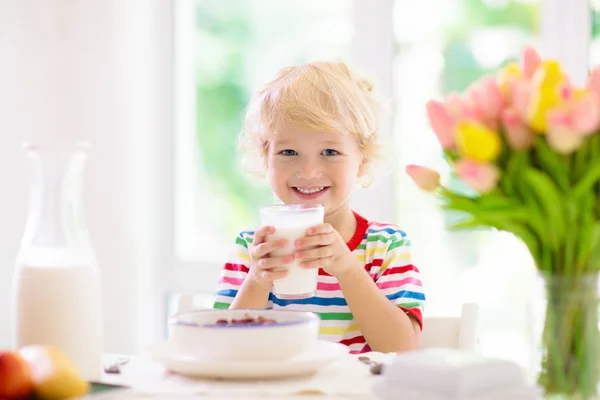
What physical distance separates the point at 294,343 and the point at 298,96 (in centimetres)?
79

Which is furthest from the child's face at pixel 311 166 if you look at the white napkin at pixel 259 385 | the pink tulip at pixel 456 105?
the pink tulip at pixel 456 105

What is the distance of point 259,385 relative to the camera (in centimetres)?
116

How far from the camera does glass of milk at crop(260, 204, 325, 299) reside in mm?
1459

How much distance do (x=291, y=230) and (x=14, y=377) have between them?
57 cm

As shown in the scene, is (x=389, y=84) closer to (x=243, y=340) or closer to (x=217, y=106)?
(x=217, y=106)

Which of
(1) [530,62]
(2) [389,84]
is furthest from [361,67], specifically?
(1) [530,62]

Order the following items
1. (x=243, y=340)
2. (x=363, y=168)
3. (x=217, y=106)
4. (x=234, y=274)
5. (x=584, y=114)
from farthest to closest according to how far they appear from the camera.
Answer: (x=217, y=106) < (x=363, y=168) < (x=234, y=274) < (x=243, y=340) < (x=584, y=114)

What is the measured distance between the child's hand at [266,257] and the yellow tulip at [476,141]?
20.4 inches

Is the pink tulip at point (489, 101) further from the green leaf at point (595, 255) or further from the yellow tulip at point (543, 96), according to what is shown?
the green leaf at point (595, 255)

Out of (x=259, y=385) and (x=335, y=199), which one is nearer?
(x=259, y=385)

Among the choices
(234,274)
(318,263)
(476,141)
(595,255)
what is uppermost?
(476,141)

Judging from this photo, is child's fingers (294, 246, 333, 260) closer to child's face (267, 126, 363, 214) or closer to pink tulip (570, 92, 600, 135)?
child's face (267, 126, 363, 214)

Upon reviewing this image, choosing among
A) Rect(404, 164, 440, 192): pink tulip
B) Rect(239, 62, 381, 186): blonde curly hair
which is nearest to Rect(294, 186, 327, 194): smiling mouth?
Rect(239, 62, 381, 186): blonde curly hair

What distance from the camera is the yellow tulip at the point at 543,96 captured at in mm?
981
